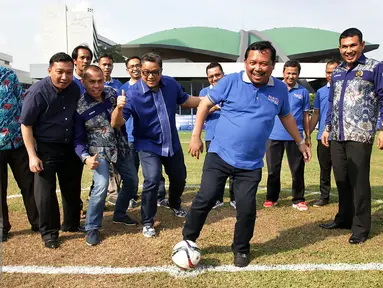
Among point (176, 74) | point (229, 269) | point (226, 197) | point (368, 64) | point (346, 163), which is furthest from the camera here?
point (176, 74)

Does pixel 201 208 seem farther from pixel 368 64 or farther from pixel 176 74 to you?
pixel 176 74

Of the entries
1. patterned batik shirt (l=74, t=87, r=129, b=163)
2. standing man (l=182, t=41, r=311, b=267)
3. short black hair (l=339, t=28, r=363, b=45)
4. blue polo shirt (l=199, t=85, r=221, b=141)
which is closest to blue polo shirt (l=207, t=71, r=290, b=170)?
standing man (l=182, t=41, r=311, b=267)

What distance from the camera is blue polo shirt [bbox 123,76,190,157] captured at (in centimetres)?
442

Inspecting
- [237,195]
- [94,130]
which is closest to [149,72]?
[94,130]

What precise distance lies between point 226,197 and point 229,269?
3.10 metres

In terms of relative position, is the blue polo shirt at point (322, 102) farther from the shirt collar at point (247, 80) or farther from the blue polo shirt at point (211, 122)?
the shirt collar at point (247, 80)

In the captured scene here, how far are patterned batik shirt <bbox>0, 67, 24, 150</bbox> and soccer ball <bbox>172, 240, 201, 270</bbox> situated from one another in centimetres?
228

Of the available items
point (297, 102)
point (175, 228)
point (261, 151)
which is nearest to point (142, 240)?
point (175, 228)

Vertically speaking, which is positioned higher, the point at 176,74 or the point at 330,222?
the point at 176,74

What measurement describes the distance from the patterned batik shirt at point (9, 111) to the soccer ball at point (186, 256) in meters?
2.28

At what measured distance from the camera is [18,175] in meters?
4.43

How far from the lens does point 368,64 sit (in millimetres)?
4148

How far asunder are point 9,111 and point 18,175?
2.55 feet

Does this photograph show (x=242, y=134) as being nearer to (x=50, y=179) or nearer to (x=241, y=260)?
(x=241, y=260)
